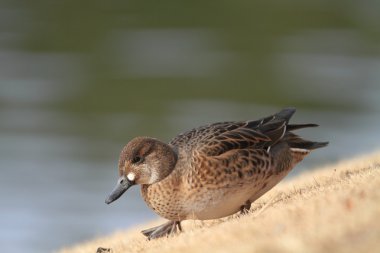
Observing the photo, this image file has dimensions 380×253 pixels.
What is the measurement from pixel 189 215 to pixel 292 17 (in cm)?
3196

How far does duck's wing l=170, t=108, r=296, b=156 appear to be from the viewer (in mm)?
7086

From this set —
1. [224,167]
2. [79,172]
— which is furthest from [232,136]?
[79,172]

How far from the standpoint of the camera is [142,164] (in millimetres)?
7086

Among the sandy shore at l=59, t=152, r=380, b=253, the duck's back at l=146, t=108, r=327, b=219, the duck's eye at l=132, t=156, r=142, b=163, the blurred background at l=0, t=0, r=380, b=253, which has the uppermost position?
the blurred background at l=0, t=0, r=380, b=253

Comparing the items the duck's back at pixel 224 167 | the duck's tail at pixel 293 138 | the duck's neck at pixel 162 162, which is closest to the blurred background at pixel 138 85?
the duck's tail at pixel 293 138

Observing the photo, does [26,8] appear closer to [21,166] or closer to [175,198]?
[21,166]

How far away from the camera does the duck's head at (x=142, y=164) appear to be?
704 centimetres

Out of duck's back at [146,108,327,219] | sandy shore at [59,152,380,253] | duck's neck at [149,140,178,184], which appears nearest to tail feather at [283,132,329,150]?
duck's back at [146,108,327,219]

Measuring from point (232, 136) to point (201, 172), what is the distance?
1.59ft

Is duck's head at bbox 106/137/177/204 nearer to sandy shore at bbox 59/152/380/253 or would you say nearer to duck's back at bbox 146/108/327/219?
duck's back at bbox 146/108/327/219

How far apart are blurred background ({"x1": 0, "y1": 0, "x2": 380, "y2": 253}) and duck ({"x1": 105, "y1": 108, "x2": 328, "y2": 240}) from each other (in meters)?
6.46

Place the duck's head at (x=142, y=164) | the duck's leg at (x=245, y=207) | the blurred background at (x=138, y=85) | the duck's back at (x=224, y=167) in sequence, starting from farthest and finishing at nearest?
1. the blurred background at (x=138, y=85)
2. the duck's leg at (x=245, y=207)
3. the duck's head at (x=142, y=164)
4. the duck's back at (x=224, y=167)

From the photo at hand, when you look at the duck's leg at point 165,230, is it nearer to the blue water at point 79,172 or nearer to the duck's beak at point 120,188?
the duck's beak at point 120,188

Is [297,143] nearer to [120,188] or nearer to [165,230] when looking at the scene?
[165,230]
